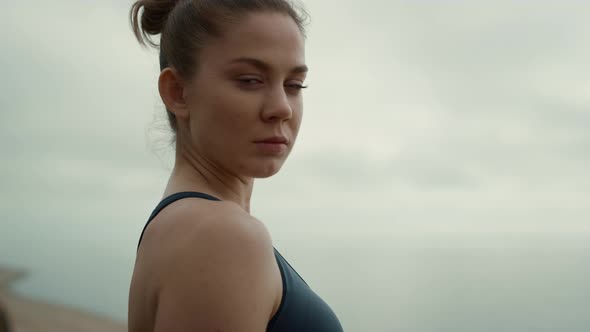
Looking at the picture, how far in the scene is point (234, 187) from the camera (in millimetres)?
1285

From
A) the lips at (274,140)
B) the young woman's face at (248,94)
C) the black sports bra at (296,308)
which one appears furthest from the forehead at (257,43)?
the black sports bra at (296,308)

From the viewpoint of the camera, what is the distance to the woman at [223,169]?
0.91 metres

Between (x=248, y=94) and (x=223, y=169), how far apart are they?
7.5 inches

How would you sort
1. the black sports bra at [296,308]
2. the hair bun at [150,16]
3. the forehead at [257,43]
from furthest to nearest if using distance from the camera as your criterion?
the hair bun at [150,16] < the forehead at [257,43] < the black sports bra at [296,308]

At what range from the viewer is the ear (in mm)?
1220

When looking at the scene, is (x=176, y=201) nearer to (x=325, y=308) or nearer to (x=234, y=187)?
(x=234, y=187)

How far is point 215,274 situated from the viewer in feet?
2.97

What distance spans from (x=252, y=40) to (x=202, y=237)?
0.42 meters

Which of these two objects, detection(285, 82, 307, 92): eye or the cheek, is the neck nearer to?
the cheek

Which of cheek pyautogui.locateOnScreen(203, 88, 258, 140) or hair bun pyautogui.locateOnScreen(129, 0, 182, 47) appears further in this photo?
hair bun pyautogui.locateOnScreen(129, 0, 182, 47)

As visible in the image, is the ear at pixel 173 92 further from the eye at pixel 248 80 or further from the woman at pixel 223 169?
the eye at pixel 248 80

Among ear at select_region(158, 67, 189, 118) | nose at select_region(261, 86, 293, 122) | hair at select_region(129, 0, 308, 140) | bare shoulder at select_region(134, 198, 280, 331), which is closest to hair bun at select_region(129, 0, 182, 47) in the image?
hair at select_region(129, 0, 308, 140)

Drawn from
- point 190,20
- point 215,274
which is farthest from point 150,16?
point 215,274

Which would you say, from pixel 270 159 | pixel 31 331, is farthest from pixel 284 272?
pixel 31 331
